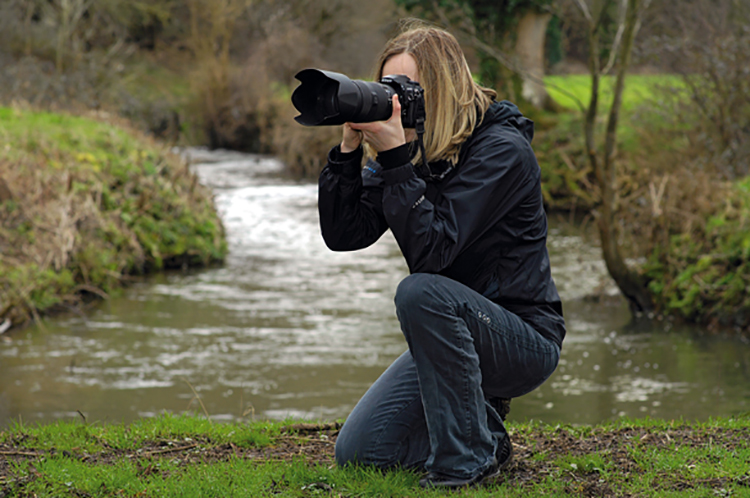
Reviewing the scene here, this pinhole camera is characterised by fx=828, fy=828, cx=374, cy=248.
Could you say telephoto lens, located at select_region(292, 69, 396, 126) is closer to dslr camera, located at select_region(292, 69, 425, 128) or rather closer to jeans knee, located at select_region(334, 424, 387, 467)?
dslr camera, located at select_region(292, 69, 425, 128)

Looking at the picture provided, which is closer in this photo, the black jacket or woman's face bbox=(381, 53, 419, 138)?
the black jacket

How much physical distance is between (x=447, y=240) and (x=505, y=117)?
0.57 metres

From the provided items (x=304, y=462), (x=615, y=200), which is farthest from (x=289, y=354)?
(x=304, y=462)

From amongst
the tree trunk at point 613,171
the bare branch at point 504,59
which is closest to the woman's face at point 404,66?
the bare branch at point 504,59

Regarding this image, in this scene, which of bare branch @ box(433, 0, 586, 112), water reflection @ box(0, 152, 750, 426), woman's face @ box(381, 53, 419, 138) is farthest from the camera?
bare branch @ box(433, 0, 586, 112)

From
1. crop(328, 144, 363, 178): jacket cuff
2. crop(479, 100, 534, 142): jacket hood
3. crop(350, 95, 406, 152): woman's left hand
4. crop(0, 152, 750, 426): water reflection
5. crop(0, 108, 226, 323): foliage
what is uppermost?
crop(479, 100, 534, 142): jacket hood

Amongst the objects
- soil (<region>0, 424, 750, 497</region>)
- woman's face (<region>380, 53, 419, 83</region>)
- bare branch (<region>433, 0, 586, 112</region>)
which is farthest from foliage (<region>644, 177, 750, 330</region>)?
woman's face (<region>380, 53, 419, 83</region>)

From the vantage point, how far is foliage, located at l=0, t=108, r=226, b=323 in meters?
9.00

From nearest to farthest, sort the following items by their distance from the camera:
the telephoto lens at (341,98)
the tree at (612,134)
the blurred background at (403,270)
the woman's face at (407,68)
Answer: the telephoto lens at (341,98), the woman's face at (407,68), the blurred background at (403,270), the tree at (612,134)

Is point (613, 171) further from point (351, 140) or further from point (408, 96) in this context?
point (408, 96)

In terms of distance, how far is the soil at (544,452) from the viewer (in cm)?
303

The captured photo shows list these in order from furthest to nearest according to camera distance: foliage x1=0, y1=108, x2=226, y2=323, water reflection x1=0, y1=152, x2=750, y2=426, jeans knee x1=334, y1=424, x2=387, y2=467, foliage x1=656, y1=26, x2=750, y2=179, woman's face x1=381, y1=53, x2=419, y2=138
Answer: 1. foliage x1=656, y1=26, x2=750, y2=179
2. foliage x1=0, y1=108, x2=226, y2=323
3. water reflection x1=0, y1=152, x2=750, y2=426
4. jeans knee x1=334, y1=424, x2=387, y2=467
5. woman's face x1=381, y1=53, x2=419, y2=138

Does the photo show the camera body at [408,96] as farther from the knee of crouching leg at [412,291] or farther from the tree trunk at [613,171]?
the tree trunk at [613,171]

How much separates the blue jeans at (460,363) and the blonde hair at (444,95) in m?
0.49
